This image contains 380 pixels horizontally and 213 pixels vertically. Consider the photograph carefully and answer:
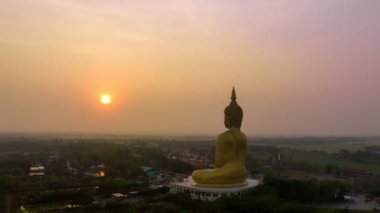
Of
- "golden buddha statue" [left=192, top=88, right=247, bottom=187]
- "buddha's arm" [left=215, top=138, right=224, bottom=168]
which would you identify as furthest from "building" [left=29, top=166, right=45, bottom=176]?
"buddha's arm" [left=215, top=138, right=224, bottom=168]

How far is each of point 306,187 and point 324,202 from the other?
151cm

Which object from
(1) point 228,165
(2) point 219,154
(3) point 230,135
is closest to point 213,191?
(1) point 228,165

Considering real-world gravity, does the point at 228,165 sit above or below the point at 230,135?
below

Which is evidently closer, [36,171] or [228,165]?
[228,165]

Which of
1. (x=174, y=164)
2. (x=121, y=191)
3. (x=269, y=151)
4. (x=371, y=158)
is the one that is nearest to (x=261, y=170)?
(x=174, y=164)

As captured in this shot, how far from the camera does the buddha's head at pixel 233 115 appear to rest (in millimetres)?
26375

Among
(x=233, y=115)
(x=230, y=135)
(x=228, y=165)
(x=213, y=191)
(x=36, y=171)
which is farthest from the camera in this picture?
(x=36, y=171)

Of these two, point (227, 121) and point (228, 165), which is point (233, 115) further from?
point (228, 165)

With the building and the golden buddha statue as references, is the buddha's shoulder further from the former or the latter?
the building

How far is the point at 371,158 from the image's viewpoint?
6488 centimetres

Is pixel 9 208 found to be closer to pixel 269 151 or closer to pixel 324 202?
pixel 324 202

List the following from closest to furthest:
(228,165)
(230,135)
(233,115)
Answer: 1. (228,165)
2. (230,135)
3. (233,115)

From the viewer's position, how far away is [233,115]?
1038 inches

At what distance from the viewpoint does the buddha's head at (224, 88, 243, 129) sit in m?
26.4
